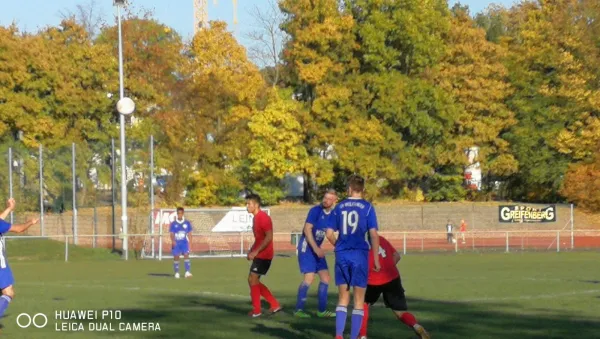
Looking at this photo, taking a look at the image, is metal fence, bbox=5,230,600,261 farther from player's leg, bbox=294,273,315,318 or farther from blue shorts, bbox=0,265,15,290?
blue shorts, bbox=0,265,15,290

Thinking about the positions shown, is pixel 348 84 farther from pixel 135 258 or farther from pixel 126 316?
pixel 126 316

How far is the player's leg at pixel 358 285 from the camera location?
12.3 m

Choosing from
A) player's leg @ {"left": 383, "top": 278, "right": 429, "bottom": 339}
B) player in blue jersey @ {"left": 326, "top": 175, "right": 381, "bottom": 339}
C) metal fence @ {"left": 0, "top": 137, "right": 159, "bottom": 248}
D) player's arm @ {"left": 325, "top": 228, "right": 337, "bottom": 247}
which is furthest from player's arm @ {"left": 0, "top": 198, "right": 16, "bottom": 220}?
metal fence @ {"left": 0, "top": 137, "right": 159, "bottom": 248}

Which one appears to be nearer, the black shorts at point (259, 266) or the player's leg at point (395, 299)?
the player's leg at point (395, 299)

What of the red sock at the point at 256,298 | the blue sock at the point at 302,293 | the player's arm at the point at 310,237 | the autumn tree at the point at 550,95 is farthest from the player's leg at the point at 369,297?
the autumn tree at the point at 550,95

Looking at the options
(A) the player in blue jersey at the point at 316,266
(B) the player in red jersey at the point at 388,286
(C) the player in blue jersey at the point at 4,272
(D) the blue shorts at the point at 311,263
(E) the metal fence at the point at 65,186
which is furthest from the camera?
(E) the metal fence at the point at 65,186

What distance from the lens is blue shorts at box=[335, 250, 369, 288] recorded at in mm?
12297

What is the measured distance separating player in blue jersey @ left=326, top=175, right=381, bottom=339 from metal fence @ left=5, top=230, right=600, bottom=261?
29127mm

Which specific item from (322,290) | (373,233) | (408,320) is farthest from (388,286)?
(322,290)

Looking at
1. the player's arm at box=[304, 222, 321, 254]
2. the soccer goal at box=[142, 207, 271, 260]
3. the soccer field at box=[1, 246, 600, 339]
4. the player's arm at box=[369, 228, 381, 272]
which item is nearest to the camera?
the player's arm at box=[369, 228, 381, 272]

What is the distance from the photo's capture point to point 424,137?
6319cm

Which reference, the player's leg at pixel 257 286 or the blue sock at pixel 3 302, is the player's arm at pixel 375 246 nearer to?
the player's leg at pixel 257 286

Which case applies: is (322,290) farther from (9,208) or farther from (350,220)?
(9,208)

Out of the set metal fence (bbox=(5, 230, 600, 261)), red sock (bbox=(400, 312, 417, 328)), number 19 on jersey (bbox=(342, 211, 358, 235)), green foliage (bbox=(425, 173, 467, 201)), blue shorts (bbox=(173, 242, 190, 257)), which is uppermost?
green foliage (bbox=(425, 173, 467, 201))
